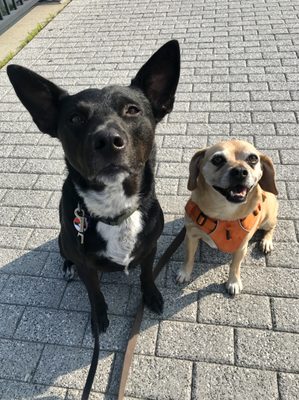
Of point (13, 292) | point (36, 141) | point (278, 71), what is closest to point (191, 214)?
point (13, 292)

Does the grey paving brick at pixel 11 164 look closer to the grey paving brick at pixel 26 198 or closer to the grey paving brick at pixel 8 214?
the grey paving brick at pixel 26 198

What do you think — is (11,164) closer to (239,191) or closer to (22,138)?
(22,138)

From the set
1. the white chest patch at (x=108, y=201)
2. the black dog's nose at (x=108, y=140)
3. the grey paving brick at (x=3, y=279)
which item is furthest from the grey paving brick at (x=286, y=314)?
the grey paving brick at (x=3, y=279)

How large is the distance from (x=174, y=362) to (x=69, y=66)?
5.42m

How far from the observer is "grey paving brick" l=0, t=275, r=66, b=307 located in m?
3.05

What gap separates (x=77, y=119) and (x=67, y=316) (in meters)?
1.62

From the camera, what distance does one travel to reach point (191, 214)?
2.87m

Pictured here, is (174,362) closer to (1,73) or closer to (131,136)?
(131,136)

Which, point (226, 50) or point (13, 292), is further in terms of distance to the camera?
point (226, 50)

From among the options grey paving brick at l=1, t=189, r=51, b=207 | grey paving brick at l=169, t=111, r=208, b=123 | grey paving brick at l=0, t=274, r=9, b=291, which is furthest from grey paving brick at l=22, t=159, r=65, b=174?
grey paving brick at l=169, t=111, r=208, b=123

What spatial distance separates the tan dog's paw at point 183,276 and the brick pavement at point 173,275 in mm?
66

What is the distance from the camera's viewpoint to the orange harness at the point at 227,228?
2750 mm

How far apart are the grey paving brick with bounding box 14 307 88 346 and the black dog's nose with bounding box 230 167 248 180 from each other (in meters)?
1.60

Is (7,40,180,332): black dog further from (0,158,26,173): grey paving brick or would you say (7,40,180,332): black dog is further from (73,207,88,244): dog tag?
(0,158,26,173): grey paving brick
